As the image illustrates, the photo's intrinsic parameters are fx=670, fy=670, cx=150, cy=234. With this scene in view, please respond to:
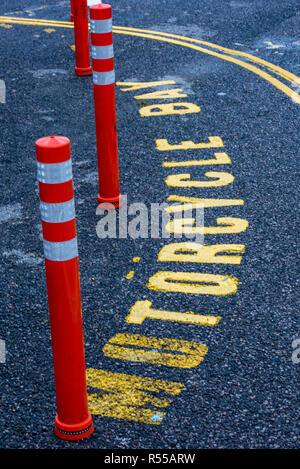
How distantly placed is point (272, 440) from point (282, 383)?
410mm

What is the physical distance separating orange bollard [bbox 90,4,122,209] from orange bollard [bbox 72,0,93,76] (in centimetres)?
321

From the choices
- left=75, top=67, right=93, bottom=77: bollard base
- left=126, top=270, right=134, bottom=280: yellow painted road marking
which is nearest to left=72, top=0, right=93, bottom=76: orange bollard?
left=75, top=67, right=93, bottom=77: bollard base

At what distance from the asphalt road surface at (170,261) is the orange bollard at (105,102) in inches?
9.1

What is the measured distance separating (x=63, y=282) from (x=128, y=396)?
889mm

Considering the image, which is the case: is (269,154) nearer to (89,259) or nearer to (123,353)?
(89,259)

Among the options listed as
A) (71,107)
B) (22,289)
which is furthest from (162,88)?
(22,289)

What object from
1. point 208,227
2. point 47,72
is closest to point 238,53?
point 47,72

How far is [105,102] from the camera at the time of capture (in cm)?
494

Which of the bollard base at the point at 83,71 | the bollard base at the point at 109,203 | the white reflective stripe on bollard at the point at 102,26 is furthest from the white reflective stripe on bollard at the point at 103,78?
the bollard base at the point at 83,71

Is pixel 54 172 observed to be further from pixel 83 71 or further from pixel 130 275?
pixel 83 71

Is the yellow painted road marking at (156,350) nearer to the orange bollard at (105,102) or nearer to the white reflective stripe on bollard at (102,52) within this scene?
the orange bollard at (105,102)

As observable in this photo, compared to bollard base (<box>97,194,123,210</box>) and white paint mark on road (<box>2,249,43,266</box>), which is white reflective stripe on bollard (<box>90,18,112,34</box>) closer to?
bollard base (<box>97,194,123,210</box>)

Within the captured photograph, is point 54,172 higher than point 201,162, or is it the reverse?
point 54,172

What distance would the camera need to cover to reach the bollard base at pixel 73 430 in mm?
3116
